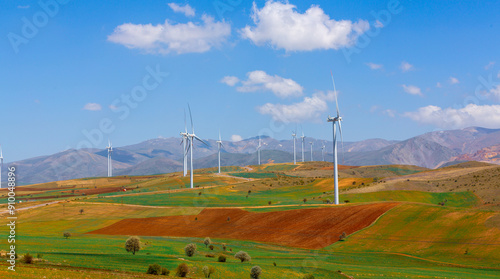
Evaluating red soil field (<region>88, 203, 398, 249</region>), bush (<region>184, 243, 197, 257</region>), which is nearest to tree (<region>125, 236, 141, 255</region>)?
bush (<region>184, 243, 197, 257</region>)

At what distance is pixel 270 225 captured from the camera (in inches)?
3836

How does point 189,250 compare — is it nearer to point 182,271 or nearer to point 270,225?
point 182,271

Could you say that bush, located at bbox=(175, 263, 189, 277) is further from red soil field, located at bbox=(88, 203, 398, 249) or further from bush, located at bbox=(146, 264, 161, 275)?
red soil field, located at bbox=(88, 203, 398, 249)

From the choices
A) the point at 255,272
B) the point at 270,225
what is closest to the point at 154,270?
the point at 255,272

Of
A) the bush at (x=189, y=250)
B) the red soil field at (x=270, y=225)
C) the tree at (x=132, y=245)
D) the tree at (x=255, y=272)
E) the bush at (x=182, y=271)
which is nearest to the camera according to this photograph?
the bush at (x=182, y=271)

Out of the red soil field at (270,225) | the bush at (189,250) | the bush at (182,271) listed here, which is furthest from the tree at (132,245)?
the red soil field at (270,225)

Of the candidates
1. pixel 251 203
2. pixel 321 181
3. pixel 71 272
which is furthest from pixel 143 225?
pixel 321 181

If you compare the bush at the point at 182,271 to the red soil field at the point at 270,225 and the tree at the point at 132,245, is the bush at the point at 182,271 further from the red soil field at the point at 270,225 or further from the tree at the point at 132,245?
the red soil field at the point at 270,225

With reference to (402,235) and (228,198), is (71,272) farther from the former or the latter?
(228,198)

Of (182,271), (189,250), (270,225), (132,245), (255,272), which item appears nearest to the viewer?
(182,271)

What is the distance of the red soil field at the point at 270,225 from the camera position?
87688mm

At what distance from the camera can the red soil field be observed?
87.7 metres

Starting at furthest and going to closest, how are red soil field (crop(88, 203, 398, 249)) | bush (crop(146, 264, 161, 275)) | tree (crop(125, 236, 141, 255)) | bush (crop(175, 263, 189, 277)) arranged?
red soil field (crop(88, 203, 398, 249)) → tree (crop(125, 236, 141, 255)) → bush (crop(175, 263, 189, 277)) → bush (crop(146, 264, 161, 275))

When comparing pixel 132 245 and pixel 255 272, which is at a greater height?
pixel 132 245
